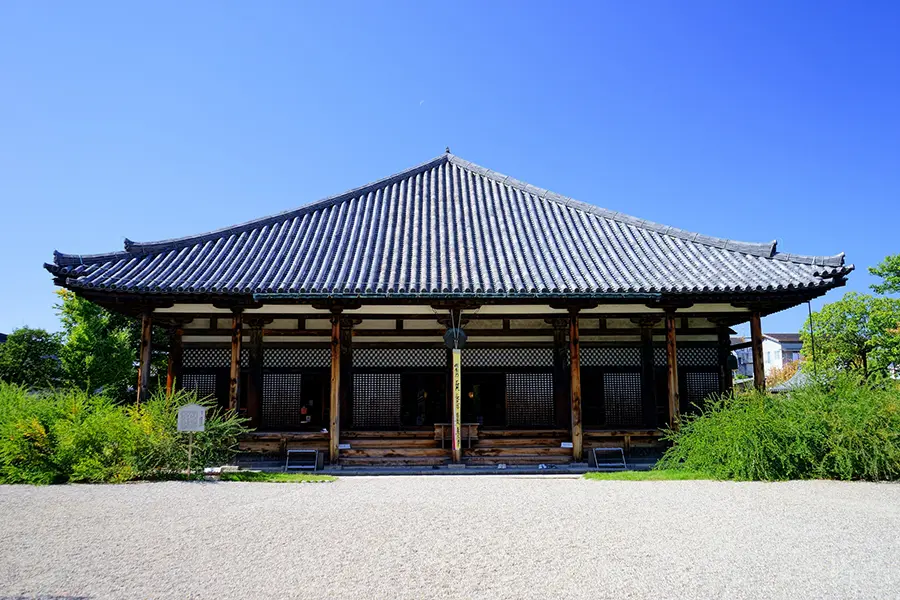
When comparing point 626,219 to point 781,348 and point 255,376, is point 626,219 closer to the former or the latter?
point 255,376

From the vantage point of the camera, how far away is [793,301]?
40.3 ft

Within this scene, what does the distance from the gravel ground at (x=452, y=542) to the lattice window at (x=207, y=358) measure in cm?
621

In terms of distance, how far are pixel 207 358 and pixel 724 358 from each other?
12716mm

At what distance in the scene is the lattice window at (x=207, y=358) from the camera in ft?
47.6

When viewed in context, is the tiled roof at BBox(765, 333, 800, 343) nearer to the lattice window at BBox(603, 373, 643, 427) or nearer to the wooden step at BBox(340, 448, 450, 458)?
the lattice window at BBox(603, 373, 643, 427)

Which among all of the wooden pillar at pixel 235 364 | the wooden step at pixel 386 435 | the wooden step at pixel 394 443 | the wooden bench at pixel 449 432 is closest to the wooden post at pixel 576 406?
the wooden bench at pixel 449 432

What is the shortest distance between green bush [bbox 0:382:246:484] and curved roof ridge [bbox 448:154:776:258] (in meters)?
11.0

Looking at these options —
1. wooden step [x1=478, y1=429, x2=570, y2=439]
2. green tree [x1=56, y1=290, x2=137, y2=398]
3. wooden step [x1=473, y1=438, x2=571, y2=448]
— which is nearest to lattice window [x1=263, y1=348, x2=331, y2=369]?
wooden step [x1=478, y1=429, x2=570, y2=439]

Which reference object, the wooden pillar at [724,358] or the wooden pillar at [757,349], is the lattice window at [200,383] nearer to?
the wooden pillar at [757,349]

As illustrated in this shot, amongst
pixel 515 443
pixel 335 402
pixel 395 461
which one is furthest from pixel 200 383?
pixel 515 443

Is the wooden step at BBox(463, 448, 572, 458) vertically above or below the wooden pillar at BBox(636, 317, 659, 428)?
below

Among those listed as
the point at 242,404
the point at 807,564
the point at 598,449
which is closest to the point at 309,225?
the point at 242,404

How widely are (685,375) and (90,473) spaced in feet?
41.7

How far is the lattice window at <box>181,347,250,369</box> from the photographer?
1452cm
